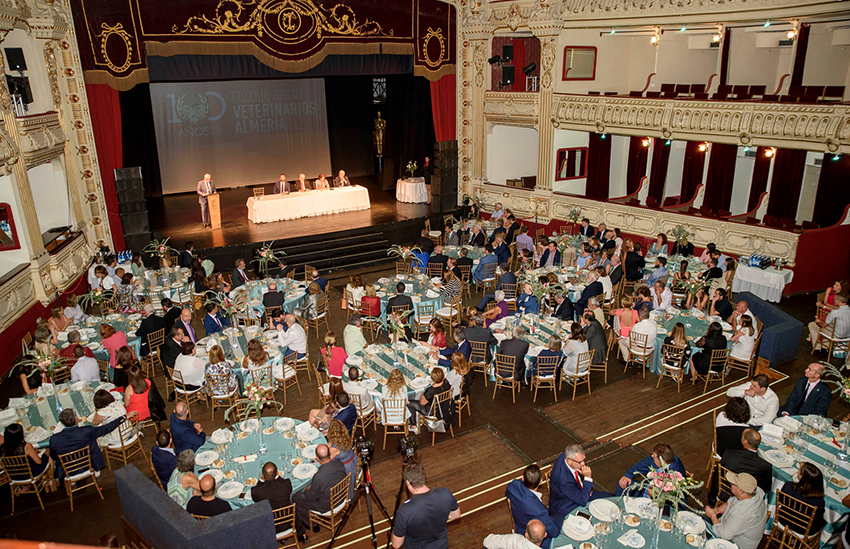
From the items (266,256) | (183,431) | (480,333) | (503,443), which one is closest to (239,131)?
(266,256)

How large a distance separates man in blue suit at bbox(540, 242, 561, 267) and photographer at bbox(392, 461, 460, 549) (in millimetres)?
8668

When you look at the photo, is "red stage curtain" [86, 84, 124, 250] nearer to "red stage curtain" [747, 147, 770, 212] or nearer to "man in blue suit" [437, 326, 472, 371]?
"man in blue suit" [437, 326, 472, 371]

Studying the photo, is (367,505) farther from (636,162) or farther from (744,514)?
(636,162)

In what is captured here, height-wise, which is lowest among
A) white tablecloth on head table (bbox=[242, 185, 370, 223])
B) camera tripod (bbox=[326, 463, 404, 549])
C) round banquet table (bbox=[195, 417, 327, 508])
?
camera tripod (bbox=[326, 463, 404, 549])

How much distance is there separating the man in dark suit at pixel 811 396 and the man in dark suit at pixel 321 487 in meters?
5.63

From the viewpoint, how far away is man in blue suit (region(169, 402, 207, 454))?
22.9ft

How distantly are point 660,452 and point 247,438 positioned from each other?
459 cm

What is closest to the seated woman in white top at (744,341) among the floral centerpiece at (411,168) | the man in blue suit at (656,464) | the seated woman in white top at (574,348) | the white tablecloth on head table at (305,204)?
the seated woman in white top at (574,348)

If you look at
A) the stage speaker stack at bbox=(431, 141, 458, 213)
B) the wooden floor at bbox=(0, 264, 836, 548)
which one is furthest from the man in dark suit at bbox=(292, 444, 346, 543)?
the stage speaker stack at bbox=(431, 141, 458, 213)

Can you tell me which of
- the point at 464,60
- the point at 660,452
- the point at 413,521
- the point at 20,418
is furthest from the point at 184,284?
the point at 464,60

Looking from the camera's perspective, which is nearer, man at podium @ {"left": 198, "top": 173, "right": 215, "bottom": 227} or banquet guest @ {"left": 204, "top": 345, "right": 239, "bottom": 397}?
banquet guest @ {"left": 204, "top": 345, "right": 239, "bottom": 397}

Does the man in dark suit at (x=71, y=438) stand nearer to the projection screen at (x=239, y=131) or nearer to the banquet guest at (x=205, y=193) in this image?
the banquet guest at (x=205, y=193)

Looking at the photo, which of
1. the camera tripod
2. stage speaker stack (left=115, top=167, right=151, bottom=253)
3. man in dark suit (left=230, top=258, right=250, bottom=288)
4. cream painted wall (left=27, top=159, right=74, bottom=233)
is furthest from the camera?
stage speaker stack (left=115, top=167, right=151, bottom=253)

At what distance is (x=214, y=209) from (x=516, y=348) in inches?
441
